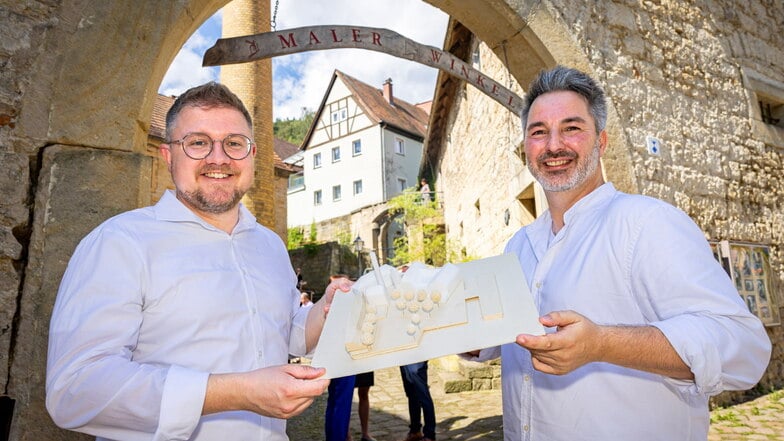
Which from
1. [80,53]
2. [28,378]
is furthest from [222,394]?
[80,53]

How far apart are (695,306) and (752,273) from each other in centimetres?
450

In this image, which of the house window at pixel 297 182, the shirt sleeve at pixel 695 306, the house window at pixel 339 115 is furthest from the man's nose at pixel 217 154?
the house window at pixel 297 182

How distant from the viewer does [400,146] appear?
26266mm

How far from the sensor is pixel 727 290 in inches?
46.3

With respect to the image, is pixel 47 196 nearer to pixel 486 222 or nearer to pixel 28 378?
pixel 28 378

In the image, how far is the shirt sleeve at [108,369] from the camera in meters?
1.00

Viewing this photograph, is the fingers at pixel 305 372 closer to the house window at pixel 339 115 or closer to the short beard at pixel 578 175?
the short beard at pixel 578 175

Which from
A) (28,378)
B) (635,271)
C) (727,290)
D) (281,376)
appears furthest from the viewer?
(28,378)

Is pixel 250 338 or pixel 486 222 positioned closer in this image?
pixel 250 338

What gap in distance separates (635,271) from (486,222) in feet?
25.3

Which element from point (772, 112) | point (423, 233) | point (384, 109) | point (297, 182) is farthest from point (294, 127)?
point (772, 112)

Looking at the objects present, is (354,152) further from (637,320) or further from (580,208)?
(637,320)

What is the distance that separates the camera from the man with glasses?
3.28ft

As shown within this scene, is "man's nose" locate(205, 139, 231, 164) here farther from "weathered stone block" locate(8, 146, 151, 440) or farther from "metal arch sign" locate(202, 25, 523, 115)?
"metal arch sign" locate(202, 25, 523, 115)
